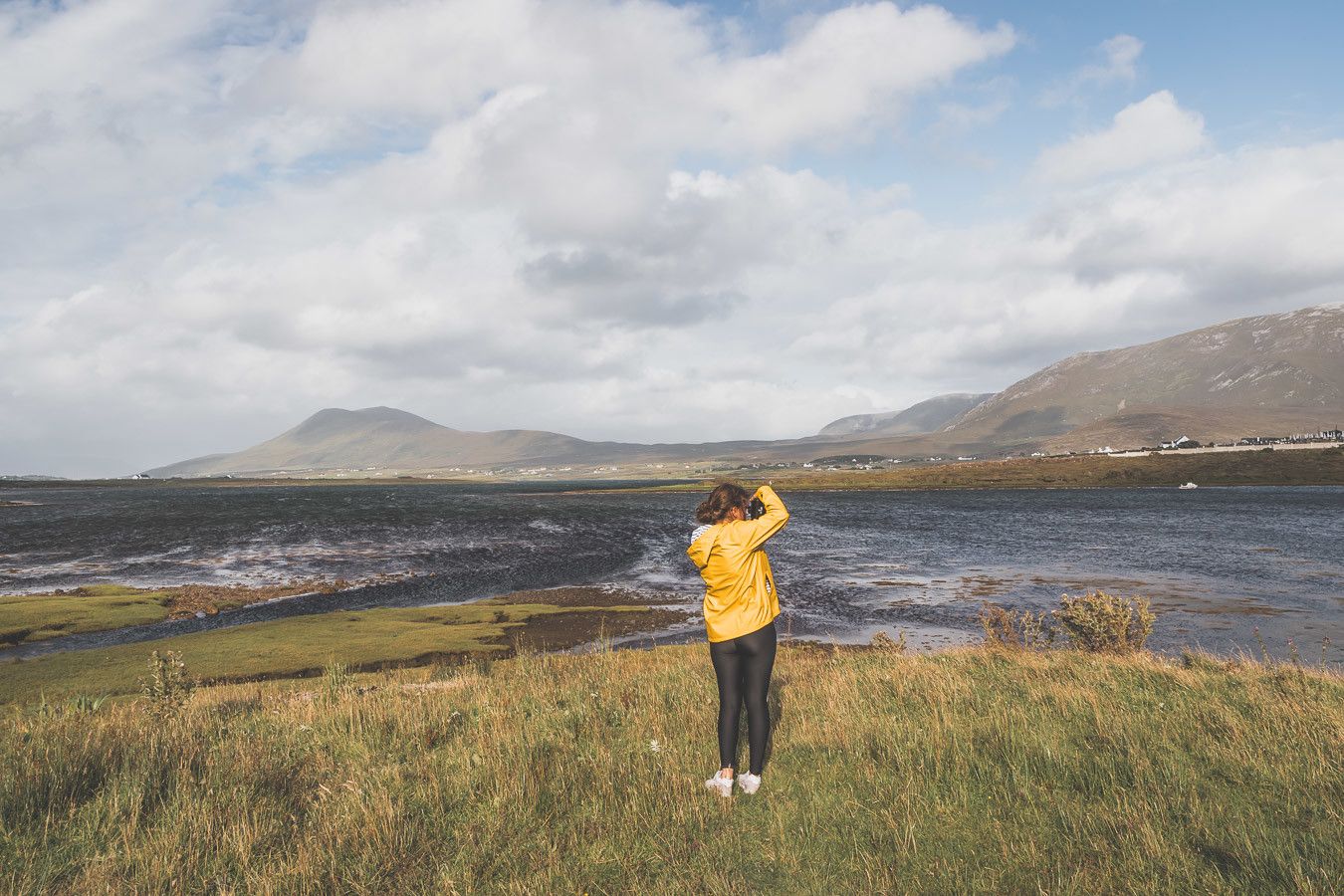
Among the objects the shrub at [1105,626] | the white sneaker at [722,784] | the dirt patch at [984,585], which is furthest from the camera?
the dirt patch at [984,585]

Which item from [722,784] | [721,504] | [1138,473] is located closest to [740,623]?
[721,504]

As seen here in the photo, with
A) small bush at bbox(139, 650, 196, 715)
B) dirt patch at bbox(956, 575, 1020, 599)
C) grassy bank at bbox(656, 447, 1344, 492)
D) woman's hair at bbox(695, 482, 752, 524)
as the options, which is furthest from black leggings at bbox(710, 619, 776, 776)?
grassy bank at bbox(656, 447, 1344, 492)

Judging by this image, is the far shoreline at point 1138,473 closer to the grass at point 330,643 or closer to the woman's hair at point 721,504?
the grass at point 330,643

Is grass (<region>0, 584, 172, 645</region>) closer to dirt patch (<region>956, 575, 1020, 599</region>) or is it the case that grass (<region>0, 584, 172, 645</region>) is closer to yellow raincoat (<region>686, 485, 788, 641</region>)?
yellow raincoat (<region>686, 485, 788, 641</region>)

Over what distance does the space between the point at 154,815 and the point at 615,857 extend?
4.25m

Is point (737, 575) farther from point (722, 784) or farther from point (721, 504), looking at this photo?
point (722, 784)

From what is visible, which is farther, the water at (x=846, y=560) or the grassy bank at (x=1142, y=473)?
the grassy bank at (x=1142, y=473)

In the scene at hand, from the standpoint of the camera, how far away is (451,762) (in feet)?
22.9

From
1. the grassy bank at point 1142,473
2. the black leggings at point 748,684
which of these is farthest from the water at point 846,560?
the grassy bank at point 1142,473

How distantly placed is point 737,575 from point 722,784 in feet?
6.95

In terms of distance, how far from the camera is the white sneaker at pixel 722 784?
249 inches

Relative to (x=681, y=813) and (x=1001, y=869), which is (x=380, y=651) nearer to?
(x=681, y=813)

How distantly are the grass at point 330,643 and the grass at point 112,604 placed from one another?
4.89 metres

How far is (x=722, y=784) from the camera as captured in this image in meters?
6.38
